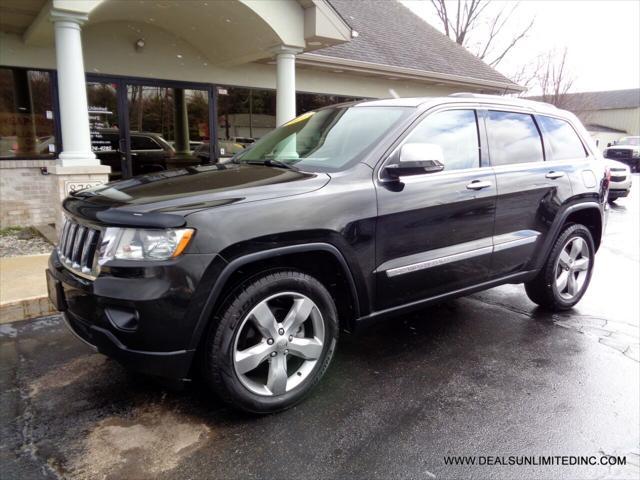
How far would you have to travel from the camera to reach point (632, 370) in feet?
11.6

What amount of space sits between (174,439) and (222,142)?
865 cm

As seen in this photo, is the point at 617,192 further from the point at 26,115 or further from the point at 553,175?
the point at 26,115

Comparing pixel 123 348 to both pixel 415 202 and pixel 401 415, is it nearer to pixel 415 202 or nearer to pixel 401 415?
pixel 401 415

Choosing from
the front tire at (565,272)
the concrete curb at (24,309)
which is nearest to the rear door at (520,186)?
the front tire at (565,272)

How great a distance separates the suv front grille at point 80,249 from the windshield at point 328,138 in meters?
1.37

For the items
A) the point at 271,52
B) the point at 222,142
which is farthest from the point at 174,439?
the point at 222,142

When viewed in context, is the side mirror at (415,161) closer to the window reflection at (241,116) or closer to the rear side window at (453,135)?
the rear side window at (453,135)

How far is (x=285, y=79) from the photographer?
27.6ft

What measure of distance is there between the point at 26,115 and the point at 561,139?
8169 millimetres

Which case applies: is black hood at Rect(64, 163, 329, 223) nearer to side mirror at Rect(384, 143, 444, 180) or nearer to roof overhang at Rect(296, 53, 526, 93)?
side mirror at Rect(384, 143, 444, 180)

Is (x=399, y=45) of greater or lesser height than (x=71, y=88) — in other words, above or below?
above

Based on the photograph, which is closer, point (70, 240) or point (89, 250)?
point (89, 250)

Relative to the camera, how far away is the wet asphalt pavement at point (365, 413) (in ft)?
7.93

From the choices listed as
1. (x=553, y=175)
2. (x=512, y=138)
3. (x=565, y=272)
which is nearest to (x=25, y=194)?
(x=512, y=138)
